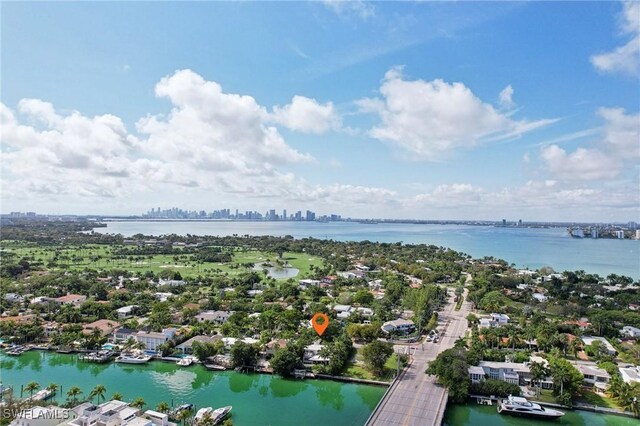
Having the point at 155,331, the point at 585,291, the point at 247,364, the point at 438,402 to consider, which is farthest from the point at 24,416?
the point at 585,291

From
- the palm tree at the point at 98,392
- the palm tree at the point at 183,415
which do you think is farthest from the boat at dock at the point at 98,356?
the palm tree at the point at 183,415

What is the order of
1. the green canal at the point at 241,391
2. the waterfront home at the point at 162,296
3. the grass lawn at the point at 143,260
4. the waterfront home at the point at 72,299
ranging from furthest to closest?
1. the grass lawn at the point at 143,260
2. the waterfront home at the point at 162,296
3. the waterfront home at the point at 72,299
4. the green canal at the point at 241,391

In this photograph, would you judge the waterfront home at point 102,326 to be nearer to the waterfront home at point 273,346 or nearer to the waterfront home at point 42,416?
the waterfront home at point 273,346

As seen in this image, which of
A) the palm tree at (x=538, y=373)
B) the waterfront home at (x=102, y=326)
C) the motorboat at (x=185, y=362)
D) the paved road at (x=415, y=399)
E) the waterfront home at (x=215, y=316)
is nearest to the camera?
the paved road at (x=415, y=399)

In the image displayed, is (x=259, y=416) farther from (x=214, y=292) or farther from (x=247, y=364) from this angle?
(x=214, y=292)

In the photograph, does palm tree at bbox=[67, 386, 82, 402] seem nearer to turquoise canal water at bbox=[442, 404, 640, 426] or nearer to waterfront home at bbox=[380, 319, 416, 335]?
turquoise canal water at bbox=[442, 404, 640, 426]

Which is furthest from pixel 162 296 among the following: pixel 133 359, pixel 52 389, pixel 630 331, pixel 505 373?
pixel 630 331
